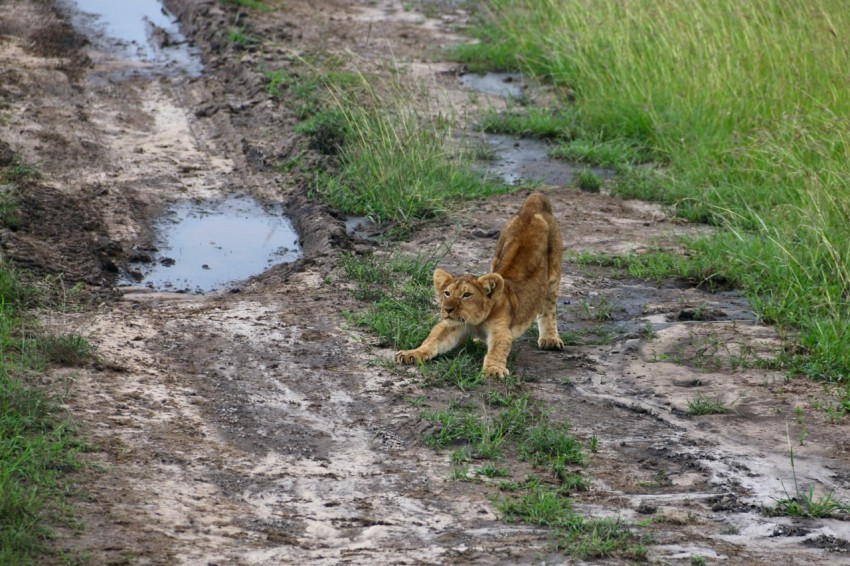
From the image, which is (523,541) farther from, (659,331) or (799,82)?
(799,82)

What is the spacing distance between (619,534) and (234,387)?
2.36 m

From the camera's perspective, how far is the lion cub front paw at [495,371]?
21.1 ft

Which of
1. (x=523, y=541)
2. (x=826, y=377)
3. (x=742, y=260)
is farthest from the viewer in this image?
(x=742, y=260)

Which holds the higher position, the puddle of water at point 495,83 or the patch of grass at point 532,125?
the patch of grass at point 532,125

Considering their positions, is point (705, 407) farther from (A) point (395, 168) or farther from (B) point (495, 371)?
(A) point (395, 168)

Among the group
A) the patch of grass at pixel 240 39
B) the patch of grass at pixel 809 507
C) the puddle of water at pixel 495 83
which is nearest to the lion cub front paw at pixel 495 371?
the patch of grass at pixel 809 507

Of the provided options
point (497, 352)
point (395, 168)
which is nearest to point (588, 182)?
point (395, 168)

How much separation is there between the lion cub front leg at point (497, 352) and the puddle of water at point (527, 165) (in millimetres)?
3989

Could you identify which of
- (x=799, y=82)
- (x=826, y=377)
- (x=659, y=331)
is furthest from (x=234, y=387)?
(x=799, y=82)

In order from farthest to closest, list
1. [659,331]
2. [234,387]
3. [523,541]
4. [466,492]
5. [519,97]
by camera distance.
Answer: [519,97] → [659,331] → [234,387] → [466,492] → [523,541]

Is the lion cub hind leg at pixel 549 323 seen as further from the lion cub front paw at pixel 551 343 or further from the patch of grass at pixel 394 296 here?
the patch of grass at pixel 394 296

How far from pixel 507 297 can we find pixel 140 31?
30.9 feet

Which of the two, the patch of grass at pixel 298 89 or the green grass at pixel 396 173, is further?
the patch of grass at pixel 298 89

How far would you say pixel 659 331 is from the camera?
7.38 metres
